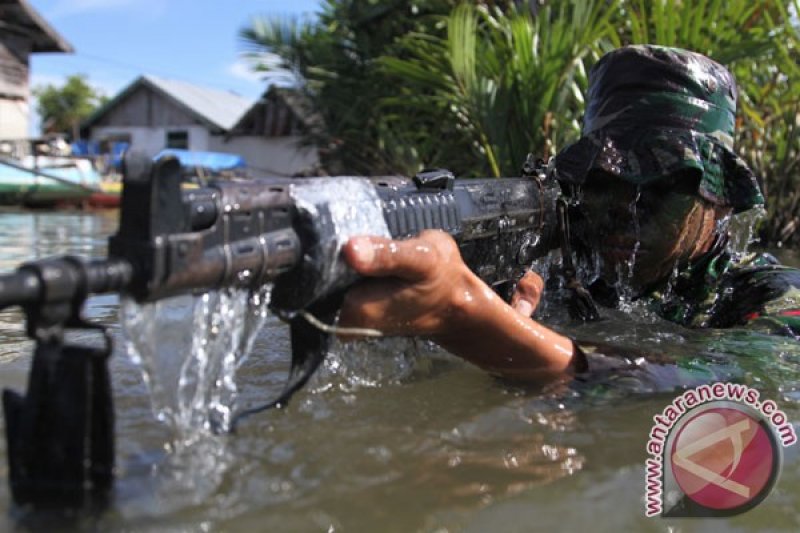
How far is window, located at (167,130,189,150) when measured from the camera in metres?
27.4

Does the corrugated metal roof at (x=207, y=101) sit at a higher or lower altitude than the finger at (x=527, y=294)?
higher

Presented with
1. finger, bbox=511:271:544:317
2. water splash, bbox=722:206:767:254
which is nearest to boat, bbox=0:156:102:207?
water splash, bbox=722:206:767:254

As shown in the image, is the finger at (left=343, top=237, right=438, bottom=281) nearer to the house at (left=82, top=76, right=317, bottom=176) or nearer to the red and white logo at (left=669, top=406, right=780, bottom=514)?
the red and white logo at (left=669, top=406, right=780, bottom=514)

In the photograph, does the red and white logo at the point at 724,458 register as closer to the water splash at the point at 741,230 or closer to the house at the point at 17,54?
the water splash at the point at 741,230

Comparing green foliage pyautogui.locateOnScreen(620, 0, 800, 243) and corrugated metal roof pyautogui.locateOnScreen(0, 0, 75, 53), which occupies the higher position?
corrugated metal roof pyautogui.locateOnScreen(0, 0, 75, 53)

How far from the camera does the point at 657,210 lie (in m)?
2.23

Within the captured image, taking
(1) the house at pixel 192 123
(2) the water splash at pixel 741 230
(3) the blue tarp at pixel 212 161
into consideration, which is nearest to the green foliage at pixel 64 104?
(1) the house at pixel 192 123

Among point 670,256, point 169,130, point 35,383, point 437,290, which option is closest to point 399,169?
point 670,256

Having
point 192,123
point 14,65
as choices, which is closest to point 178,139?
point 192,123

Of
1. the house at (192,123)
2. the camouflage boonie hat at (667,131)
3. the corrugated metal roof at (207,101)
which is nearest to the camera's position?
the camouflage boonie hat at (667,131)

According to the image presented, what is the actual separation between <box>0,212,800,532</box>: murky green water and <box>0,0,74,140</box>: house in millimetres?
14164

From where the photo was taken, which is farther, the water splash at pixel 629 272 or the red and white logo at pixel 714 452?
the water splash at pixel 629 272

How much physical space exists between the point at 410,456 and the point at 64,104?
44193mm

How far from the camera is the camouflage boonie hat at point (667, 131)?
2.17 m
